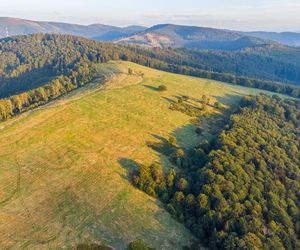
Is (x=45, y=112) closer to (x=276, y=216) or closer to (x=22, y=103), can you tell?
(x=22, y=103)

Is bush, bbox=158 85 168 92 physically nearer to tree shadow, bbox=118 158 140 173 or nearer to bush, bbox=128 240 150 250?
tree shadow, bbox=118 158 140 173

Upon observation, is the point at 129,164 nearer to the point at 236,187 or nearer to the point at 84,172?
the point at 84,172

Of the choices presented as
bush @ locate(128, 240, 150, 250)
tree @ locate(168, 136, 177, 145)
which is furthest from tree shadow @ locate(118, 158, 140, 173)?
bush @ locate(128, 240, 150, 250)

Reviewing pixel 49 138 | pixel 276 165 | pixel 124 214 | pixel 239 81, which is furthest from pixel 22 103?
pixel 239 81

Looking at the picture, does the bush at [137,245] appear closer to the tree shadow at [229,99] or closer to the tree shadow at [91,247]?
the tree shadow at [91,247]

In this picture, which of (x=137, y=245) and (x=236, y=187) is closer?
(x=137, y=245)

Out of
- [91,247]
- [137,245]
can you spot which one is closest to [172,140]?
[137,245]
